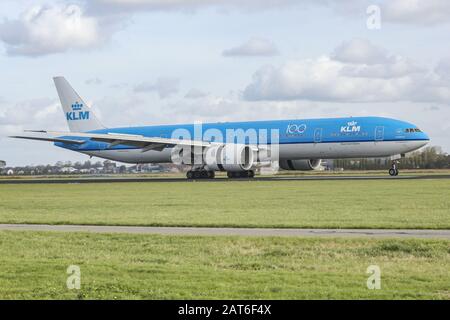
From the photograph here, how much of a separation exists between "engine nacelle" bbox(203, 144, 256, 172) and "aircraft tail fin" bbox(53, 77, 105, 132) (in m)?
18.0

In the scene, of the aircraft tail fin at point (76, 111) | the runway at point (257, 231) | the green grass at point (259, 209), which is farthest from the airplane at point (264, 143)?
the runway at point (257, 231)

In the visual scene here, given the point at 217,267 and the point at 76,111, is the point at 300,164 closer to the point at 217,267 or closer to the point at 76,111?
the point at 76,111

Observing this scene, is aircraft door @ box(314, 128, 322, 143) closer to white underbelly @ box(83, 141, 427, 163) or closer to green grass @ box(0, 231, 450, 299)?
white underbelly @ box(83, 141, 427, 163)

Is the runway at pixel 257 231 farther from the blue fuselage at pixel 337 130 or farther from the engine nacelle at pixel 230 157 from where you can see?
the blue fuselage at pixel 337 130

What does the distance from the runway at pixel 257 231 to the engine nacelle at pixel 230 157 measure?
109ft

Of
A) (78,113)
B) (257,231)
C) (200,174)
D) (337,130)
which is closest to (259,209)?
(257,231)

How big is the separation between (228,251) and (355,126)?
126ft

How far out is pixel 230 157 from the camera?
A: 179 feet

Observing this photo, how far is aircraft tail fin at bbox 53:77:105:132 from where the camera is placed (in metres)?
70.0

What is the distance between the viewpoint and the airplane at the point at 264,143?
2073 inches

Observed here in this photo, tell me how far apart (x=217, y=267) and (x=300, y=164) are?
147 ft

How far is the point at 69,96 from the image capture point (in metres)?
70.4

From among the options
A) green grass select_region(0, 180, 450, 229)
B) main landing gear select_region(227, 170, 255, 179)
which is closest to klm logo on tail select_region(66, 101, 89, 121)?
main landing gear select_region(227, 170, 255, 179)
